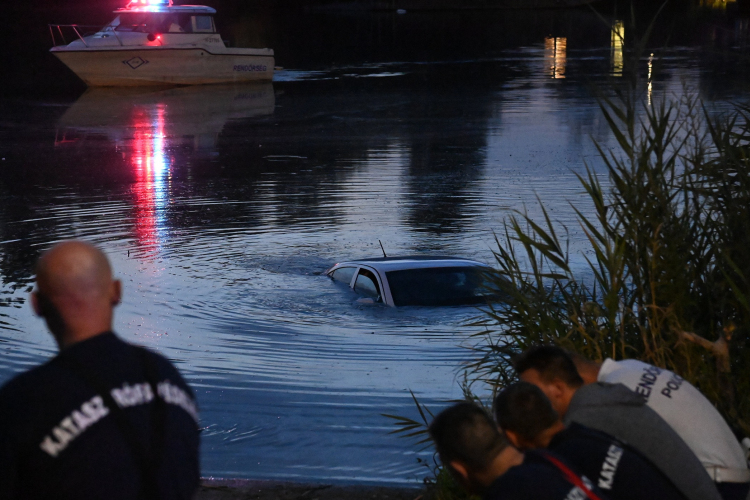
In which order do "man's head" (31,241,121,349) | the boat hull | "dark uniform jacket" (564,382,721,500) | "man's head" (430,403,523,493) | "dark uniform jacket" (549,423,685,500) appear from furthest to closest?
the boat hull, "dark uniform jacket" (564,382,721,500), "dark uniform jacket" (549,423,685,500), "man's head" (430,403,523,493), "man's head" (31,241,121,349)

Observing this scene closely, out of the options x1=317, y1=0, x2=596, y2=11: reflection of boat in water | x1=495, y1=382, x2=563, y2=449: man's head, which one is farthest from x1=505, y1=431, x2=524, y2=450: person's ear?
x1=317, y1=0, x2=596, y2=11: reflection of boat in water

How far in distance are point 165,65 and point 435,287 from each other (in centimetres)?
2846

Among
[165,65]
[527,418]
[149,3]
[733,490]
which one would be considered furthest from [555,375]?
[149,3]

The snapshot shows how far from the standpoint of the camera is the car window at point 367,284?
38.6ft

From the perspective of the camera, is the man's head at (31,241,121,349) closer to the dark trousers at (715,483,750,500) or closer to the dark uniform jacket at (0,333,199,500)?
the dark uniform jacket at (0,333,199,500)

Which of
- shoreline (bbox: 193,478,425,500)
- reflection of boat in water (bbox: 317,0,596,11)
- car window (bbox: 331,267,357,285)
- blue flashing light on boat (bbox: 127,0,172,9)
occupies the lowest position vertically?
car window (bbox: 331,267,357,285)

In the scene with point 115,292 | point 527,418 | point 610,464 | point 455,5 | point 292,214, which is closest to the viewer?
point 115,292

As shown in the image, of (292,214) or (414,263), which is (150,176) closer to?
(292,214)

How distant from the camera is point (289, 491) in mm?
5836

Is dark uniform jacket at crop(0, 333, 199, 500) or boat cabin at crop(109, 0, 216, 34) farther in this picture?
boat cabin at crop(109, 0, 216, 34)

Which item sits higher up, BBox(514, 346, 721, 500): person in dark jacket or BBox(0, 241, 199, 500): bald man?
BBox(0, 241, 199, 500): bald man

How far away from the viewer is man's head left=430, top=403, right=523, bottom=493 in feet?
11.3

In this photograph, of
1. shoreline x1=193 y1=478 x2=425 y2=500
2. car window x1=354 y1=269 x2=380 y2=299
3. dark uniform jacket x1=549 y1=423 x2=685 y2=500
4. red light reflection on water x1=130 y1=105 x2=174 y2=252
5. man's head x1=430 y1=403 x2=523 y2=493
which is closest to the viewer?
man's head x1=430 y1=403 x2=523 y2=493

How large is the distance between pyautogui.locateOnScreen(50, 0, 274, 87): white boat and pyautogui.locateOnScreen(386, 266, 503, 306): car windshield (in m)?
27.5
